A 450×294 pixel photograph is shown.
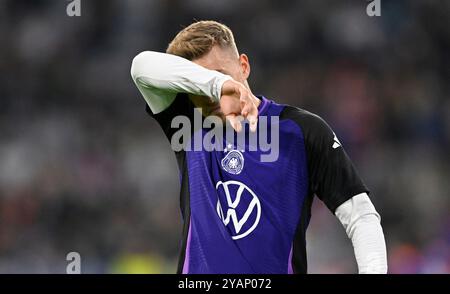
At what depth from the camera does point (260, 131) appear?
2.41 meters

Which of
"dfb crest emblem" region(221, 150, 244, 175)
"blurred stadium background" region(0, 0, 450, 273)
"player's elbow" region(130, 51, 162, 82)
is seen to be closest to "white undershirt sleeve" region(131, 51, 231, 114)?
"player's elbow" region(130, 51, 162, 82)

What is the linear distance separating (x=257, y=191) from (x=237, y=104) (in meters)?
0.29

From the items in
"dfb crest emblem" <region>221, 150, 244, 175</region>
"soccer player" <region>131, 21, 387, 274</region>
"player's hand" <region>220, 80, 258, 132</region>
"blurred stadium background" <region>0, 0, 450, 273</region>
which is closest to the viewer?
"player's hand" <region>220, 80, 258, 132</region>

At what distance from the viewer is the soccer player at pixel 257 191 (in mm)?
2248

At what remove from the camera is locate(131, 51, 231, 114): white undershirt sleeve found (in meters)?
2.26

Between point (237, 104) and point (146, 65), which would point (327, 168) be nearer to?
point (237, 104)

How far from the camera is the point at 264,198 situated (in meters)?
2.33

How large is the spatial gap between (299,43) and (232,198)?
6058mm

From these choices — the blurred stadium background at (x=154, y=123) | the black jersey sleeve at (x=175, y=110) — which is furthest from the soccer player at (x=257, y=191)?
the blurred stadium background at (x=154, y=123)

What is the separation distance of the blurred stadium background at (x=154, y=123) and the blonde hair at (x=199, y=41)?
3.86 m

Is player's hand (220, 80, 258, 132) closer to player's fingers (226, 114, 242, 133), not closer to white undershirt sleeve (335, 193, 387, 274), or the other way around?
player's fingers (226, 114, 242, 133)

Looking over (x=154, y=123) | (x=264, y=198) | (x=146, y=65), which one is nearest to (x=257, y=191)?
(x=264, y=198)

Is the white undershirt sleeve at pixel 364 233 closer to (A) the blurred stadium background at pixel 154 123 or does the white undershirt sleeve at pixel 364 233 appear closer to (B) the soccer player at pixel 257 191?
(B) the soccer player at pixel 257 191
